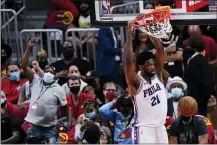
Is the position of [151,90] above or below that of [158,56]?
below

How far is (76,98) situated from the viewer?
13.8m

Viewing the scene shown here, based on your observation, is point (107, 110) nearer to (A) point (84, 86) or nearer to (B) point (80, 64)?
(A) point (84, 86)

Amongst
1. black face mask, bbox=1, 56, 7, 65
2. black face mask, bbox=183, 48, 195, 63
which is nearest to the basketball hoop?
black face mask, bbox=183, 48, 195, 63

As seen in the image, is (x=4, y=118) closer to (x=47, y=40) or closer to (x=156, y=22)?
(x=47, y=40)

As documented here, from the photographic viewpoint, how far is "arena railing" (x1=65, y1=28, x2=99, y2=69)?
614 inches

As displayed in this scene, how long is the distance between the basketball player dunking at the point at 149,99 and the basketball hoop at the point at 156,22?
396 millimetres

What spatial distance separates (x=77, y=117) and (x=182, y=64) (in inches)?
83.6

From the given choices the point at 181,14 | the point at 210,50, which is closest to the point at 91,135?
the point at 181,14

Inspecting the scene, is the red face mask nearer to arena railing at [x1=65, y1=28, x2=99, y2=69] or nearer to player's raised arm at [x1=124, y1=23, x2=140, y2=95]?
arena railing at [x1=65, y1=28, x2=99, y2=69]

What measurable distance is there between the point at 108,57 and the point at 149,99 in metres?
3.85

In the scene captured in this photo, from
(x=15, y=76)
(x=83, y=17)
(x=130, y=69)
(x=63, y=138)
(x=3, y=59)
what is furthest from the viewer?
(x=83, y=17)

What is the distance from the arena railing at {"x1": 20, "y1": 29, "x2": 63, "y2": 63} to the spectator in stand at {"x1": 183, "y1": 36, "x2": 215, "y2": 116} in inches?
99.7

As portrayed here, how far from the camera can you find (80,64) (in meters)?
15.0

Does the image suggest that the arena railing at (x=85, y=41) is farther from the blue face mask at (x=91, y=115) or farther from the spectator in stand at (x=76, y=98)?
the blue face mask at (x=91, y=115)
